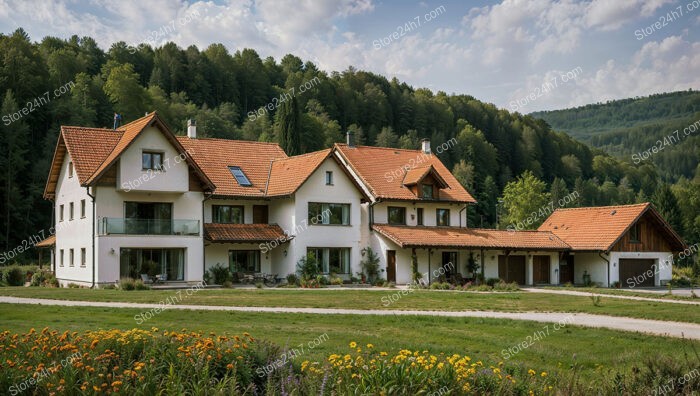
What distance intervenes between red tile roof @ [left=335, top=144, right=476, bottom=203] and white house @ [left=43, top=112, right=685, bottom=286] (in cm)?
12

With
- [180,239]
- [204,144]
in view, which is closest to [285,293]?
[180,239]

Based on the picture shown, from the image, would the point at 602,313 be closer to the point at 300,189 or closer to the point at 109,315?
the point at 109,315

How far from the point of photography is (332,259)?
41.3 metres

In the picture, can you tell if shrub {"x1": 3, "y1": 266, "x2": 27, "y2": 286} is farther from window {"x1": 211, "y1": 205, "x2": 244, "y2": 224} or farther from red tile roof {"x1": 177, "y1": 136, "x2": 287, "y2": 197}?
red tile roof {"x1": 177, "y1": 136, "x2": 287, "y2": 197}

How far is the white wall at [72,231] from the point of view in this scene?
35344 mm

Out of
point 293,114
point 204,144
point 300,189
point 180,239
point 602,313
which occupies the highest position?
point 293,114

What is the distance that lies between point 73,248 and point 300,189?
38.8 feet

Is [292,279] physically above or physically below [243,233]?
below

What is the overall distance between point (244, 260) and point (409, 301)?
15.6 m

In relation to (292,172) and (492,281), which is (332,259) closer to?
(292,172)

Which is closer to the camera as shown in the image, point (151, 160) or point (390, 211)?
point (151, 160)

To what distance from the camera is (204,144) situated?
43.2 metres

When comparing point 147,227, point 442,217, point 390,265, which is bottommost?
point 390,265

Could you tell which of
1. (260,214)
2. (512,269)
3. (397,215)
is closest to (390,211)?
(397,215)
